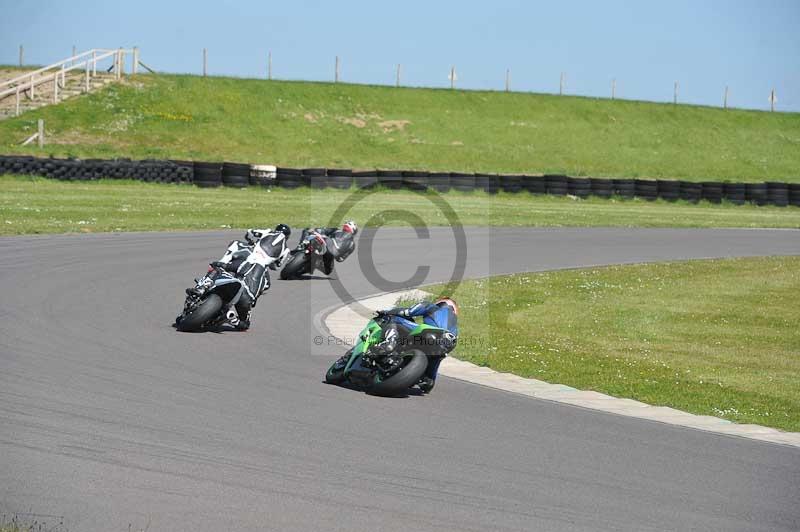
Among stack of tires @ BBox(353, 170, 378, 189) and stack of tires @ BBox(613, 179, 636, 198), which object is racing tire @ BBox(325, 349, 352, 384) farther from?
stack of tires @ BBox(613, 179, 636, 198)

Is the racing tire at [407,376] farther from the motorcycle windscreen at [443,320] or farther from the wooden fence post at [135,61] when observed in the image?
the wooden fence post at [135,61]

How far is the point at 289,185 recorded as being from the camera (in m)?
38.4

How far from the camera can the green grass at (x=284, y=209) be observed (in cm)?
2670

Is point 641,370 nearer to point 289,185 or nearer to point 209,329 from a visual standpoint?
point 209,329

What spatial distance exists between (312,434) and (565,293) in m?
10.9

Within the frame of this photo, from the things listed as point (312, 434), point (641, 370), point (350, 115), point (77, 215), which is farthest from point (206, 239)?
point (350, 115)

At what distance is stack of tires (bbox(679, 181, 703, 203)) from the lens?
138 ft

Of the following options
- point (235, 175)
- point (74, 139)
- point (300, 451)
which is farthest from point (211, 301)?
point (74, 139)

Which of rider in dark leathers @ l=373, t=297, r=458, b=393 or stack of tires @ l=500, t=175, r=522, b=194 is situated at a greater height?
stack of tires @ l=500, t=175, r=522, b=194

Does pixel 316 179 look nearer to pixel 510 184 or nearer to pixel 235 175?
pixel 235 175

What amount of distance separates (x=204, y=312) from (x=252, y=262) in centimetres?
123

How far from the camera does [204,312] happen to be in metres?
12.5

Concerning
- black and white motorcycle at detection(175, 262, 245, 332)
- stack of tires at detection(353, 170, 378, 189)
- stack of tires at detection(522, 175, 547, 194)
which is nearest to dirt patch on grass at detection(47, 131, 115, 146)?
stack of tires at detection(353, 170, 378, 189)

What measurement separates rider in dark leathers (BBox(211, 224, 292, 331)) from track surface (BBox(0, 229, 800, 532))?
34cm
